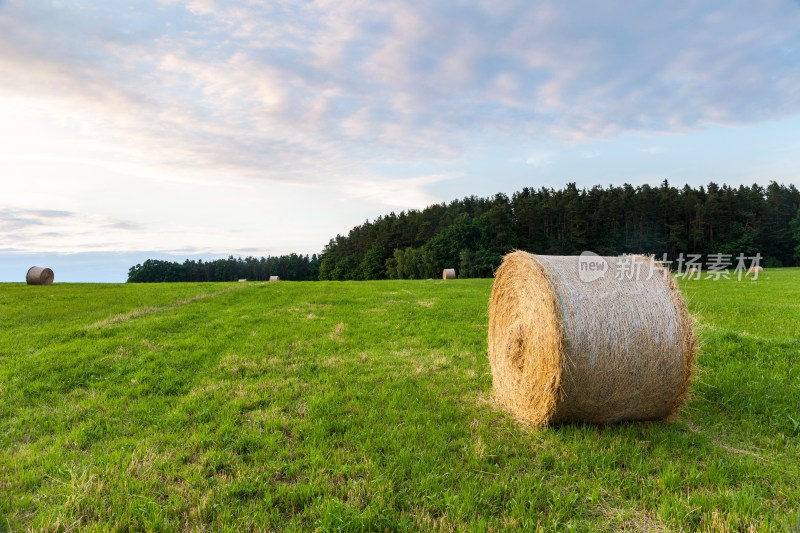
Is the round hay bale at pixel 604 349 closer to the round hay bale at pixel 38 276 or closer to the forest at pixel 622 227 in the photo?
the round hay bale at pixel 38 276

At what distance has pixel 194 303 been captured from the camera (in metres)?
20.0

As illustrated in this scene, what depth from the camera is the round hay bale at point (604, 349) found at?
18.5ft

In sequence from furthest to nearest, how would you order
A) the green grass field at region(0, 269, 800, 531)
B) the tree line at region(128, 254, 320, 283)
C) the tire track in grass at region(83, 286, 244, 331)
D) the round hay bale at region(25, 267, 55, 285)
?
the tree line at region(128, 254, 320, 283) < the round hay bale at region(25, 267, 55, 285) < the tire track in grass at region(83, 286, 244, 331) < the green grass field at region(0, 269, 800, 531)

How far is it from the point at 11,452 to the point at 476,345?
8.76 metres

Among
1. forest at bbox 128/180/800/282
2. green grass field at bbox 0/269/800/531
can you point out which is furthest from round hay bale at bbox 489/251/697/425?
forest at bbox 128/180/800/282

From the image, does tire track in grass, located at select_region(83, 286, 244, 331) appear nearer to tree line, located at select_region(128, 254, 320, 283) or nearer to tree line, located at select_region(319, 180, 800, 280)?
tree line, located at select_region(319, 180, 800, 280)

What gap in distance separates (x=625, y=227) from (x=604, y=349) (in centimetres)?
7304

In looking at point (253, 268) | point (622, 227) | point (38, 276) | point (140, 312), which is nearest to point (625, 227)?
point (622, 227)

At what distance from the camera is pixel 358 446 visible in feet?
17.0

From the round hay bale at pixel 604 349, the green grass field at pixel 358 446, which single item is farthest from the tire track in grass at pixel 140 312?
the round hay bale at pixel 604 349

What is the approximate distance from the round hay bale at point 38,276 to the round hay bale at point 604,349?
32.6 metres

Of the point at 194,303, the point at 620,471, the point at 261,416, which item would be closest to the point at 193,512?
the point at 261,416

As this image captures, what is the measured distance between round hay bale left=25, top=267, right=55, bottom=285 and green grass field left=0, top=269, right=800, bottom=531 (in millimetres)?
21658

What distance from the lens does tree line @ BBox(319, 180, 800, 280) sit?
63.9 m
